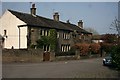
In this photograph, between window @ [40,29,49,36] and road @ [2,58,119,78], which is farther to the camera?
window @ [40,29,49,36]

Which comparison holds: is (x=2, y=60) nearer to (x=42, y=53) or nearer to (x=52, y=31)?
(x=42, y=53)

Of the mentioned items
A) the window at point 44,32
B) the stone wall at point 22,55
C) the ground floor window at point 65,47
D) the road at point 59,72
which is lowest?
the road at point 59,72

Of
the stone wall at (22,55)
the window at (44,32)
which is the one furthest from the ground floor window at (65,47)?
the stone wall at (22,55)

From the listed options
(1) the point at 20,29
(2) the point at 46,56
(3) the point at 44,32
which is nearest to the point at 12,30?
(1) the point at 20,29

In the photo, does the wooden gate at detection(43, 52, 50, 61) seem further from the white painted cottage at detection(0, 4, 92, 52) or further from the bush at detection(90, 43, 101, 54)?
the bush at detection(90, 43, 101, 54)

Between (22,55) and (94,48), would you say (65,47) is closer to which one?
(94,48)

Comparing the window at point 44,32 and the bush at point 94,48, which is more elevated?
the window at point 44,32

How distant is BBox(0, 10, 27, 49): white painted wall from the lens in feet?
142

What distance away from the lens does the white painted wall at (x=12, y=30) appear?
4334 centimetres

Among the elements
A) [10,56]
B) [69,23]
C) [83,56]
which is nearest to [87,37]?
[69,23]

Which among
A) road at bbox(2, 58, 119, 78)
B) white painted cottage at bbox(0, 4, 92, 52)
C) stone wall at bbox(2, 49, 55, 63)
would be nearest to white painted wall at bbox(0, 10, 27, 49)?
white painted cottage at bbox(0, 4, 92, 52)

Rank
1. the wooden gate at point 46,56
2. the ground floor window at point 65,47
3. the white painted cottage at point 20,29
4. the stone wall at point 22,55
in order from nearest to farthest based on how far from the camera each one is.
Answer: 1. the stone wall at point 22,55
2. the wooden gate at point 46,56
3. the white painted cottage at point 20,29
4. the ground floor window at point 65,47

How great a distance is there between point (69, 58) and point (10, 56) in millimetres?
12283

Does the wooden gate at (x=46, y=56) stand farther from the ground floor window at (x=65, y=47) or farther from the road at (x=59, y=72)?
the road at (x=59, y=72)
